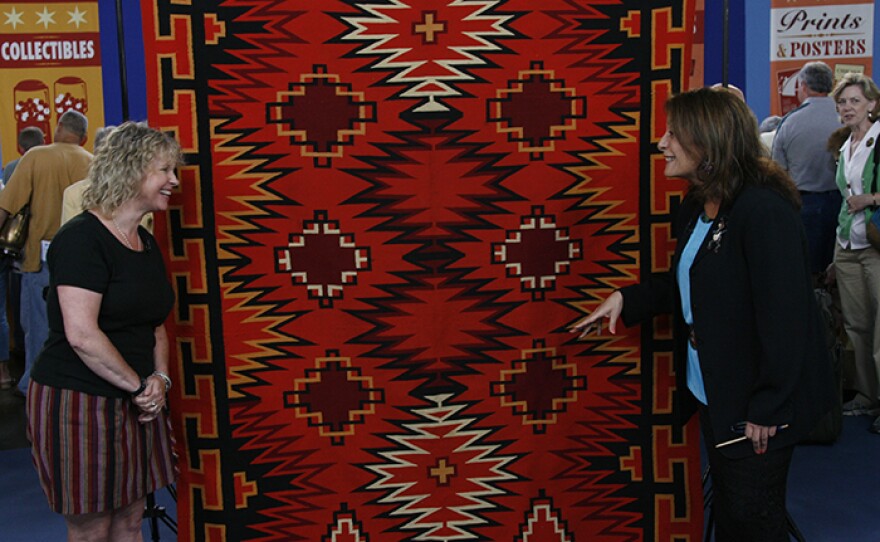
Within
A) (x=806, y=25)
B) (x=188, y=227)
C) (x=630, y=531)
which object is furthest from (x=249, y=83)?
(x=806, y=25)

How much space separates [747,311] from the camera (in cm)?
208

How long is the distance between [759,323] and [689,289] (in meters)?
0.22

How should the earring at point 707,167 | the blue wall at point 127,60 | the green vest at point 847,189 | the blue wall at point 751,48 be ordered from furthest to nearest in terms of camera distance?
the blue wall at point 751,48, the blue wall at point 127,60, the green vest at point 847,189, the earring at point 707,167

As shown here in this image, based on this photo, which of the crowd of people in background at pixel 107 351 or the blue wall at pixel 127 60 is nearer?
the crowd of people in background at pixel 107 351

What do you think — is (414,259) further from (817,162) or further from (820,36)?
(820,36)

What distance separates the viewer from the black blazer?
199 cm

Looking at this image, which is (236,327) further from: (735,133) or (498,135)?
(735,133)

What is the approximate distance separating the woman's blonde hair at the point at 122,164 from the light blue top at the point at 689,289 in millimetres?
1312

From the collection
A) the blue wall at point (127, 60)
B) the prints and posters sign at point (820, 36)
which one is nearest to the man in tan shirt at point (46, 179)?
the blue wall at point (127, 60)

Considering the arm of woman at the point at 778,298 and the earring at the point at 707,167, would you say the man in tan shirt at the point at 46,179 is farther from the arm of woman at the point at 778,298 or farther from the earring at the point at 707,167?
the arm of woman at the point at 778,298

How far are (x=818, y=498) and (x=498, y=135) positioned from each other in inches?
80.5

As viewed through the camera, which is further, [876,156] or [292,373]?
[876,156]

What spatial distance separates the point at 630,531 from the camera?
8.95 ft

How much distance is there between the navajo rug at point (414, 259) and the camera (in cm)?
247
